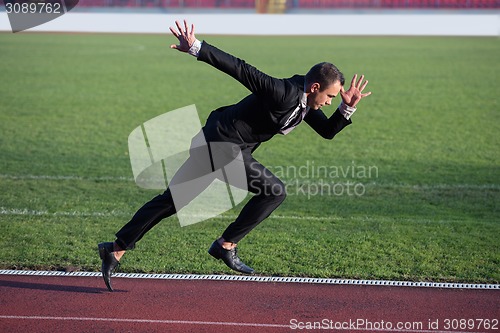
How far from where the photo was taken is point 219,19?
41469 mm

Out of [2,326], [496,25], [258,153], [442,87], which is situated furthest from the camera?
[496,25]

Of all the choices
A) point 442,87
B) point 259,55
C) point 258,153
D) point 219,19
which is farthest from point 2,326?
point 219,19

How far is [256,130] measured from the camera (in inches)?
257

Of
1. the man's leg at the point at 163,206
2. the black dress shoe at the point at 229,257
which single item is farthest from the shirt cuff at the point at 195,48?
the black dress shoe at the point at 229,257

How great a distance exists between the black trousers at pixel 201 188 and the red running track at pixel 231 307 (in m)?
0.59

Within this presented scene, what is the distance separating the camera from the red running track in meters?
6.00

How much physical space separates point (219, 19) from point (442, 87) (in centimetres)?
2176

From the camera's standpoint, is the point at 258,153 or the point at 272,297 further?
the point at 258,153

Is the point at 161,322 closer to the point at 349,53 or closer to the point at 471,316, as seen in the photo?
the point at 471,316

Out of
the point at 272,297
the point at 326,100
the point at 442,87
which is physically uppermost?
the point at 326,100

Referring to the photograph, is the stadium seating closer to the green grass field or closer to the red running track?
the green grass field

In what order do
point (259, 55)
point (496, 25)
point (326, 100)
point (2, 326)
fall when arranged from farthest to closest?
point (496, 25) → point (259, 55) → point (326, 100) → point (2, 326)

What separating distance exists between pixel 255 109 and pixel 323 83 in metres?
0.62

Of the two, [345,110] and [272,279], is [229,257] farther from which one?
[345,110]
